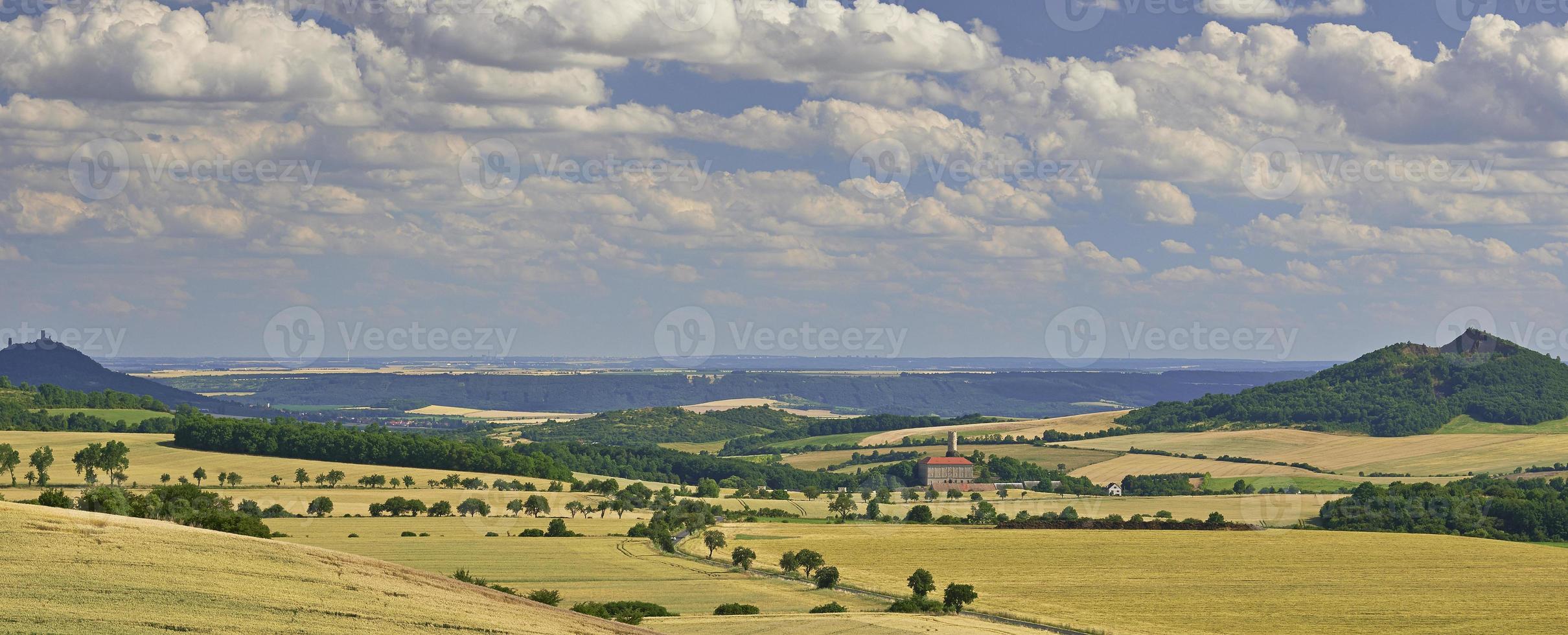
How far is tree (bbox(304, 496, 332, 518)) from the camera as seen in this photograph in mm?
121688

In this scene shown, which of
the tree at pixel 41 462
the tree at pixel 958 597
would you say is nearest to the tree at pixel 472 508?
the tree at pixel 41 462

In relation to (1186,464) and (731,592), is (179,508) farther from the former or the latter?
(1186,464)

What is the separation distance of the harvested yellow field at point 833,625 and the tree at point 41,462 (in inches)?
3812

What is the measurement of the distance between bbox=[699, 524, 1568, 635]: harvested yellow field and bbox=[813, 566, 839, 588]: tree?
1.91m

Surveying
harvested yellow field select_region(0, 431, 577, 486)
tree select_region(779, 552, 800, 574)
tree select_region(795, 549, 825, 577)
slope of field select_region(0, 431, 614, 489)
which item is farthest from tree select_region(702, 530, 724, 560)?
Answer: slope of field select_region(0, 431, 614, 489)

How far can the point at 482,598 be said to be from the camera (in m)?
49.7

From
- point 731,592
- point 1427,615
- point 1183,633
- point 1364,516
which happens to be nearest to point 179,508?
point 731,592

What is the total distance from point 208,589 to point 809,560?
5072 centimetres

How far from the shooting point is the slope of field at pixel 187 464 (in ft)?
490

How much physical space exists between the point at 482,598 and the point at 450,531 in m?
64.9

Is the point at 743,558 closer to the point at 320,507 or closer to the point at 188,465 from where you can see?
the point at 320,507

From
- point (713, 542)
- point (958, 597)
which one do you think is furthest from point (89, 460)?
point (958, 597)

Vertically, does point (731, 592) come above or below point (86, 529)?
below

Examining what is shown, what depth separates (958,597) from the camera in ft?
240
